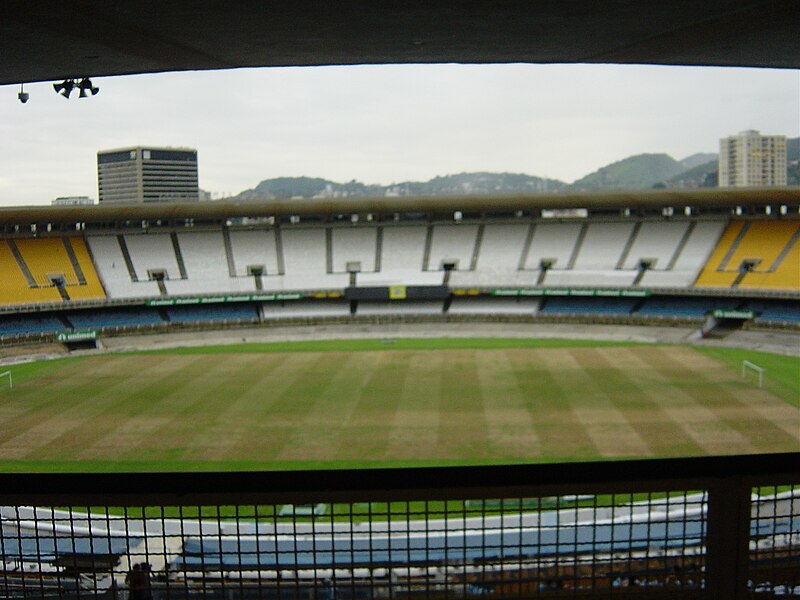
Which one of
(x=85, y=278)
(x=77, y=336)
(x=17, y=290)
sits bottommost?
(x=77, y=336)

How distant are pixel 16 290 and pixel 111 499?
3623 centimetres

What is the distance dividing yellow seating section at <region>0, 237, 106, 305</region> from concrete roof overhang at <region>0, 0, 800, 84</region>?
31.3m

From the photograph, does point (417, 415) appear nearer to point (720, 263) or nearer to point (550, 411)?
point (550, 411)

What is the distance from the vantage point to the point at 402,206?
133 ft

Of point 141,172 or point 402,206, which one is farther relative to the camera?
point 141,172

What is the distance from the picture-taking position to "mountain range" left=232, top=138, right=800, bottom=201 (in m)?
46.0

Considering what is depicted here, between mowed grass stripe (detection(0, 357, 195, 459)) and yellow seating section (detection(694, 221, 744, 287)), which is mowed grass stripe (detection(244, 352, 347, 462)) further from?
yellow seating section (detection(694, 221, 744, 287))

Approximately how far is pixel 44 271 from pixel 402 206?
1863 centimetres

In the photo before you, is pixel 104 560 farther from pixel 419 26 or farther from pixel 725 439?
pixel 725 439

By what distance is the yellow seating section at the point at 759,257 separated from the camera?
33188 millimetres

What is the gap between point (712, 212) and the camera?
3891cm

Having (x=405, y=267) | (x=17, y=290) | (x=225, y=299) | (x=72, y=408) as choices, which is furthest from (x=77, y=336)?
(x=405, y=267)

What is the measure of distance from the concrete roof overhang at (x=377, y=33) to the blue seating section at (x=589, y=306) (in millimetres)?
30358

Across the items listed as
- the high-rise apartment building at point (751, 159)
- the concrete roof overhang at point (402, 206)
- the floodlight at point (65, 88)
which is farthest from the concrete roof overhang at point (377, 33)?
the high-rise apartment building at point (751, 159)
